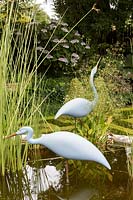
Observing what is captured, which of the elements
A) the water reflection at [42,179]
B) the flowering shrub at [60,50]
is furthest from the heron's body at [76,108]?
the flowering shrub at [60,50]

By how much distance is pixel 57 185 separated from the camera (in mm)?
3074

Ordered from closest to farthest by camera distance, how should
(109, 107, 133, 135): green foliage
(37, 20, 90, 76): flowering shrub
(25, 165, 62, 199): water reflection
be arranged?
(25, 165, 62, 199): water reflection < (109, 107, 133, 135): green foliage < (37, 20, 90, 76): flowering shrub

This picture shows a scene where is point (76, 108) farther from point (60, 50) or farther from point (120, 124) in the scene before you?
point (60, 50)

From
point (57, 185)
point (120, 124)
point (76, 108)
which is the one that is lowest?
point (57, 185)

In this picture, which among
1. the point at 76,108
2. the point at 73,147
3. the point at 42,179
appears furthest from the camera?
the point at 76,108

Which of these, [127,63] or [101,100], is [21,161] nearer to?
[101,100]

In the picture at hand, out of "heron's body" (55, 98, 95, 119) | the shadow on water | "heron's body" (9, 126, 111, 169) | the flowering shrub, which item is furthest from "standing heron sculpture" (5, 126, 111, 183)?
the flowering shrub

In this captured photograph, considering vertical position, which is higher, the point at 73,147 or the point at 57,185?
the point at 73,147

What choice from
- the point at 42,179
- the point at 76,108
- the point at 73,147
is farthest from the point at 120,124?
the point at 73,147

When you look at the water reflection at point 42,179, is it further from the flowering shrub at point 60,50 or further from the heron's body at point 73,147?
the flowering shrub at point 60,50

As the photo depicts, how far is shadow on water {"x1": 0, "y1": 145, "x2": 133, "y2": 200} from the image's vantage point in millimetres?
2883

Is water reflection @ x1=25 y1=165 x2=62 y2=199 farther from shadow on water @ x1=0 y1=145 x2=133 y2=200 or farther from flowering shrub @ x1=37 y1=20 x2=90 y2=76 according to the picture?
flowering shrub @ x1=37 y1=20 x2=90 y2=76

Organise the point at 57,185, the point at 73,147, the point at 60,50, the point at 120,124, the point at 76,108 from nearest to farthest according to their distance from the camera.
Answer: the point at 73,147, the point at 57,185, the point at 76,108, the point at 120,124, the point at 60,50

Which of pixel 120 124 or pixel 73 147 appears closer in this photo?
pixel 73 147
